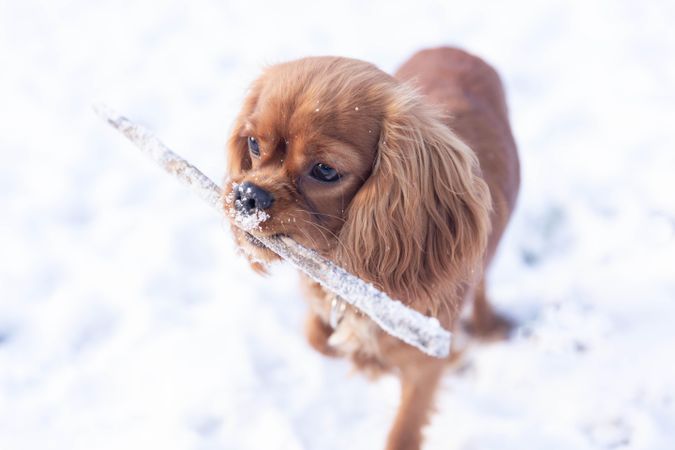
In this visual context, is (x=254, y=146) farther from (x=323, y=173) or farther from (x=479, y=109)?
(x=479, y=109)

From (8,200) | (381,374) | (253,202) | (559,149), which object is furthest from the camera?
(559,149)

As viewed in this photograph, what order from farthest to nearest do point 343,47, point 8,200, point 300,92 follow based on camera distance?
point 343,47 → point 8,200 → point 300,92

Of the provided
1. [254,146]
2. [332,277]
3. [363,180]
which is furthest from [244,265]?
[332,277]

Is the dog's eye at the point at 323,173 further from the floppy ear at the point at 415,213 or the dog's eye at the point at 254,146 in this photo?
the dog's eye at the point at 254,146

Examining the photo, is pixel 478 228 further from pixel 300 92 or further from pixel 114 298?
pixel 114 298

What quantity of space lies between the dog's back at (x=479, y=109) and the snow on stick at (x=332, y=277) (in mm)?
1010

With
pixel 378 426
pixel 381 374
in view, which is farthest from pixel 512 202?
pixel 378 426

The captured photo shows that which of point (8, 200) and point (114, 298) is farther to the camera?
point (8, 200)

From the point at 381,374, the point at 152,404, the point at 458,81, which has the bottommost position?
the point at 152,404

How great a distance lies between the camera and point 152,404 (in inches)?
111

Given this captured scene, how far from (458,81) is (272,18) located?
247 centimetres

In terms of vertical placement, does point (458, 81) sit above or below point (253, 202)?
above

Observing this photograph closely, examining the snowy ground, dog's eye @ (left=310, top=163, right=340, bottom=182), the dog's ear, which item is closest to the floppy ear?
dog's eye @ (left=310, top=163, right=340, bottom=182)

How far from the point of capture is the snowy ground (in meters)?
Result: 2.84
